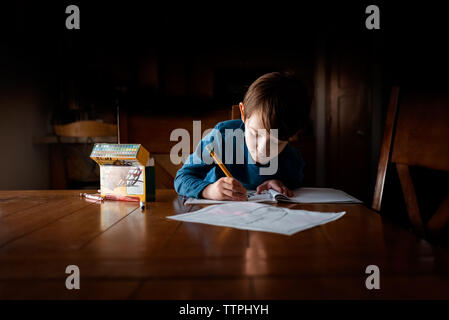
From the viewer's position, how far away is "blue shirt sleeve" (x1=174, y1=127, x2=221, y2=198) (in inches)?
31.3

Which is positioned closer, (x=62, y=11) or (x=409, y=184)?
(x=409, y=184)

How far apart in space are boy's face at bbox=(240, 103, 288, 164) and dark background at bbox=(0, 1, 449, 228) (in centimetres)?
154

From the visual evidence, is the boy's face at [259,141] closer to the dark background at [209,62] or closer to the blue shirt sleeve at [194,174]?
the blue shirt sleeve at [194,174]

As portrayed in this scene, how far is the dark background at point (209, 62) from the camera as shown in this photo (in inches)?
102

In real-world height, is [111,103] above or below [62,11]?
below

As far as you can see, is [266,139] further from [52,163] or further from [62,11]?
[62,11]

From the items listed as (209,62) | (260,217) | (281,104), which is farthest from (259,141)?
(209,62)

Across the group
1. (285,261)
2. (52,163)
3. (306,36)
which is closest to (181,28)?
(306,36)

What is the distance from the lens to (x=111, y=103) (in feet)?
11.4

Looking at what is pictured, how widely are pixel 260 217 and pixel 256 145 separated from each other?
416 mm

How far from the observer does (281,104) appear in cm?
79

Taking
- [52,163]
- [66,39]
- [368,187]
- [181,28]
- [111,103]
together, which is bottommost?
[368,187]
